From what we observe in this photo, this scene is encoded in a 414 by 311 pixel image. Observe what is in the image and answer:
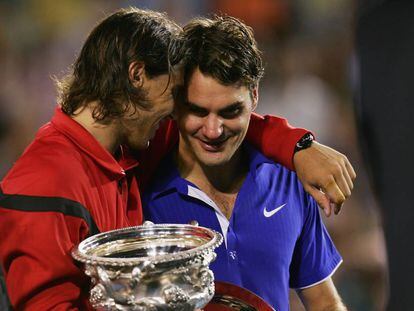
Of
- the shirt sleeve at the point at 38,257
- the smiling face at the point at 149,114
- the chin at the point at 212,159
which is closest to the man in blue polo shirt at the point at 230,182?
the chin at the point at 212,159

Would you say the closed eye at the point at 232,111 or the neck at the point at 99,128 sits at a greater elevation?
the closed eye at the point at 232,111

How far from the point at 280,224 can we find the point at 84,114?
772 millimetres

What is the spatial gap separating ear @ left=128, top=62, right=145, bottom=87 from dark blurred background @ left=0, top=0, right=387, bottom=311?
8.17ft

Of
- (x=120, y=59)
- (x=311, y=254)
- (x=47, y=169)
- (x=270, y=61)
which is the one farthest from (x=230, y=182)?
(x=270, y=61)

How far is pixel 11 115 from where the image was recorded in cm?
453

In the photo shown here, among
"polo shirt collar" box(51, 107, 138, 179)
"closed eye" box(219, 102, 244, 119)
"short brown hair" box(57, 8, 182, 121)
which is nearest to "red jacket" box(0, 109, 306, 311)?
"polo shirt collar" box(51, 107, 138, 179)

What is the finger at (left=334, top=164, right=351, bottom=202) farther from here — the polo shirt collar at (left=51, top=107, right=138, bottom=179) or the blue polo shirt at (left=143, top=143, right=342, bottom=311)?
the polo shirt collar at (left=51, top=107, right=138, bottom=179)

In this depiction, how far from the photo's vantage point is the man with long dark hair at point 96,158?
1.68 m

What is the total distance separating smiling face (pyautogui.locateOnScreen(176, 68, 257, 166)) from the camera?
2268 millimetres

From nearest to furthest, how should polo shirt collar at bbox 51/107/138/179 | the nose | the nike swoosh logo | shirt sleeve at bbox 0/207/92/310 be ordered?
shirt sleeve at bbox 0/207/92/310, polo shirt collar at bbox 51/107/138/179, the nose, the nike swoosh logo

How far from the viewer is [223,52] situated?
7.51ft

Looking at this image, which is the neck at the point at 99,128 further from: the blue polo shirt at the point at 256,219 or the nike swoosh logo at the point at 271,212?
the nike swoosh logo at the point at 271,212

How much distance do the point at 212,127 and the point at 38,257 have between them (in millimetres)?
783

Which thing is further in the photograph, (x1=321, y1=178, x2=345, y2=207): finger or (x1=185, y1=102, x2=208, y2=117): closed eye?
(x1=185, y1=102, x2=208, y2=117): closed eye
